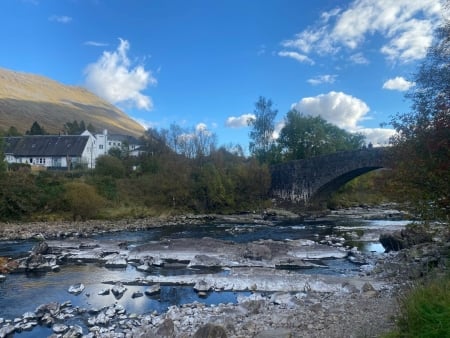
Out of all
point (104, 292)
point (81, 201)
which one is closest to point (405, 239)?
point (104, 292)

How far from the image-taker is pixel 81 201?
44312 millimetres

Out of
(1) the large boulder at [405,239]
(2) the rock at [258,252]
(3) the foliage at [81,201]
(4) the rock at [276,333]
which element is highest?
(3) the foliage at [81,201]

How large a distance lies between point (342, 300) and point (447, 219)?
236 inches

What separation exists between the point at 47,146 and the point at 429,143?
74162 millimetres

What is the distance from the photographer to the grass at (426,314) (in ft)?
20.2

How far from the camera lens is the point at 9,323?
13055 mm

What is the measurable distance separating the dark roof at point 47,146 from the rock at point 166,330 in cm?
6618

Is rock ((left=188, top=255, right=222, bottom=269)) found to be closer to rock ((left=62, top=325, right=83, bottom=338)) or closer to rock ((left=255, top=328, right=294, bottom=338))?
rock ((left=62, top=325, right=83, bottom=338))

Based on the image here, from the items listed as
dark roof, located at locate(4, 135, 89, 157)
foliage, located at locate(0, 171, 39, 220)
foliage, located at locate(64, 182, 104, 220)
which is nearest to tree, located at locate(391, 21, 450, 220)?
foliage, located at locate(64, 182, 104, 220)

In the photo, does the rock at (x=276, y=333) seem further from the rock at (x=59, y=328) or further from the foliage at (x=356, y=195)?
the foliage at (x=356, y=195)

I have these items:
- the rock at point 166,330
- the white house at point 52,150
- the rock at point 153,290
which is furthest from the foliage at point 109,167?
the rock at point 166,330

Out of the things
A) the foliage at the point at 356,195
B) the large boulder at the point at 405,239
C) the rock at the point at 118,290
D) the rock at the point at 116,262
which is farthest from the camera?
the foliage at the point at 356,195

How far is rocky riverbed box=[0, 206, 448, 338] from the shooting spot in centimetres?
1116

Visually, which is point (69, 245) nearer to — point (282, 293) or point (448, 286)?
point (282, 293)
